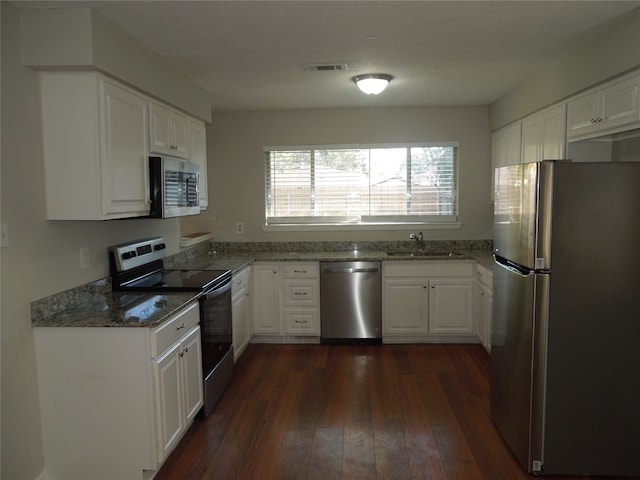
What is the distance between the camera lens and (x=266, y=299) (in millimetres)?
4809

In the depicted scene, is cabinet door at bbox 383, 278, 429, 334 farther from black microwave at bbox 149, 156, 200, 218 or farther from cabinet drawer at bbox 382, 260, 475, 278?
black microwave at bbox 149, 156, 200, 218

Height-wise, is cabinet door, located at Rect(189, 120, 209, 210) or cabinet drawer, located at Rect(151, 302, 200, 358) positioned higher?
cabinet door, located at Rect(189, 120, 209, 210)

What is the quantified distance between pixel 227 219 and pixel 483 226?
2722 mm

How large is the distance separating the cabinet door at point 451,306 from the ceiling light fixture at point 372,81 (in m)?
1.95

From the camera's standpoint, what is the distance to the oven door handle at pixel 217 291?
322 centimetres

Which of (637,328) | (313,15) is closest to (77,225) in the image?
(313,15)

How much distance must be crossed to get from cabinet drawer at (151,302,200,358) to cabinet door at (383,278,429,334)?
219 cm

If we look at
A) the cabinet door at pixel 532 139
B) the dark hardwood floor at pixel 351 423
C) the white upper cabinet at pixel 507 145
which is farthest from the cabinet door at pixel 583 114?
the dark hardwood floor at pixel 351 423

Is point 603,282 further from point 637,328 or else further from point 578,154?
point 578,154

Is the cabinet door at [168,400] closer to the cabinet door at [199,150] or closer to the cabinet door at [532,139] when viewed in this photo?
the cabinet door at [199,150]

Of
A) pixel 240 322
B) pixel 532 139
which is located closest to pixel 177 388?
pixel 240 322

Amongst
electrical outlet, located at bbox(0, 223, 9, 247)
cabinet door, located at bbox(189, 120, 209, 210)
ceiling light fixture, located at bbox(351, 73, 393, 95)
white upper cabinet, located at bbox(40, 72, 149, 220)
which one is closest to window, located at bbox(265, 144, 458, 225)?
cabinet door, located at bbox(189, 120, 209, 210)

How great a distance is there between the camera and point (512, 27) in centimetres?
266

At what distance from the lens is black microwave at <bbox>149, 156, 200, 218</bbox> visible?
3.02 m
